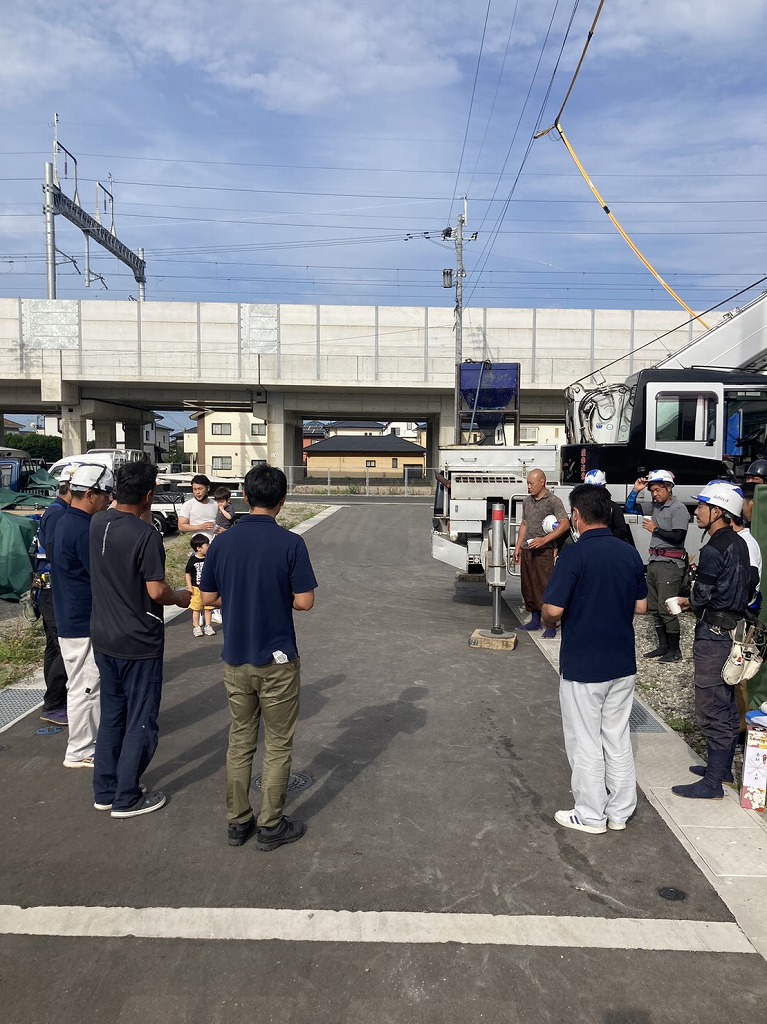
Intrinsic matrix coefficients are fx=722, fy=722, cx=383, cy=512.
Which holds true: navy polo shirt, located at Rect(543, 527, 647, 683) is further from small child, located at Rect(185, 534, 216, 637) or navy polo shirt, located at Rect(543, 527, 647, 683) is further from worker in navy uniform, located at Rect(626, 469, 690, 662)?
small child, located at Rect(185, 534, 216, 637)

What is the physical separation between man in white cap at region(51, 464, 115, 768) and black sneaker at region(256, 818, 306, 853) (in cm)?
159

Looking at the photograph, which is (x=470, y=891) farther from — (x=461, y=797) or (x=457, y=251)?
(x=457, y=251)

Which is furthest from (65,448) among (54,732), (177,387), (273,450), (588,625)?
(588,625)

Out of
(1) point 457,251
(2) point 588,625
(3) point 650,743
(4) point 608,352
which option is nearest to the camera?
(2) point 588,625

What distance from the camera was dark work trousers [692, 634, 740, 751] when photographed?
4352 millimetres

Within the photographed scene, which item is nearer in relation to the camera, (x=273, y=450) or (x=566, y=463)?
(x=566, y=463)

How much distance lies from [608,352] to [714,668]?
40.0 meters

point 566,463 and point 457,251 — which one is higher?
point 457,251

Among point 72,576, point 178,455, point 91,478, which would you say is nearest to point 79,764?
point 72,576

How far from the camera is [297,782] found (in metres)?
4.64

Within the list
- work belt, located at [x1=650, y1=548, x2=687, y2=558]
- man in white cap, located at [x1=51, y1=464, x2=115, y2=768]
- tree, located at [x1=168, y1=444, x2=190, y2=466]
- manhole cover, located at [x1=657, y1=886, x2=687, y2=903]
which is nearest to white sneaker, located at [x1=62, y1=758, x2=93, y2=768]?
man in white cap, located at [x1=51, y1=464, x2=115, y2=768]

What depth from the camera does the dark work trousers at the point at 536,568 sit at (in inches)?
343

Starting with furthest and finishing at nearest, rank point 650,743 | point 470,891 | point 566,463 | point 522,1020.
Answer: point 566,463
point 650,743
point 470,891
point 522,1020

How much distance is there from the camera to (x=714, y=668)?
14.4 feet
